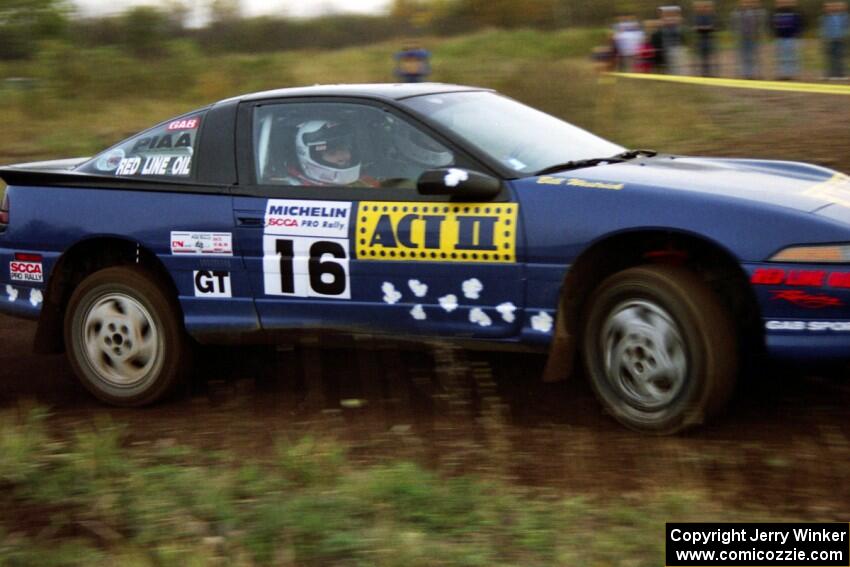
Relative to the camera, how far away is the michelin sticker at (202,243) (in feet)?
19.2

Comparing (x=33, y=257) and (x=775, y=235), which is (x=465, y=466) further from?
(x=33, y=257)

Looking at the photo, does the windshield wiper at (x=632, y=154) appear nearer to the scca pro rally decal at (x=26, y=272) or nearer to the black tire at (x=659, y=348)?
the black tire at (x=659, y=348)

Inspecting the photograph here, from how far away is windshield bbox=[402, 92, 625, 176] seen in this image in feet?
18.4

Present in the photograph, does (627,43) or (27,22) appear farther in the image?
(27,22)

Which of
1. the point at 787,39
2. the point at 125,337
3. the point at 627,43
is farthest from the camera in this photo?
the point at 627,43

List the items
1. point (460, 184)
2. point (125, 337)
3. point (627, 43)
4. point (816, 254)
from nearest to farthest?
point (816, 254) → point (460, 184) → point (125, 337) → point (627, 43)

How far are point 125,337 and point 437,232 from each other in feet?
6.14

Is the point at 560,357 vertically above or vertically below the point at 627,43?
below

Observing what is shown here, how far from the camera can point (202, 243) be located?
5910 mm

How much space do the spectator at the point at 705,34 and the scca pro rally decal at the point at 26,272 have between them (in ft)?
36.8

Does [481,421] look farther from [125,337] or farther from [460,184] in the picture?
[125,337]

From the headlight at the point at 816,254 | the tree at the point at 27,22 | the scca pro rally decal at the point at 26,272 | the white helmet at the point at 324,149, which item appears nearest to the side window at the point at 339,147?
the white helmet at the point at 324,149

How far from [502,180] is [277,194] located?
1.12 meters

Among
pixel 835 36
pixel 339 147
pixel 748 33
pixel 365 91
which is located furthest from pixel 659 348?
pixel 748 33
